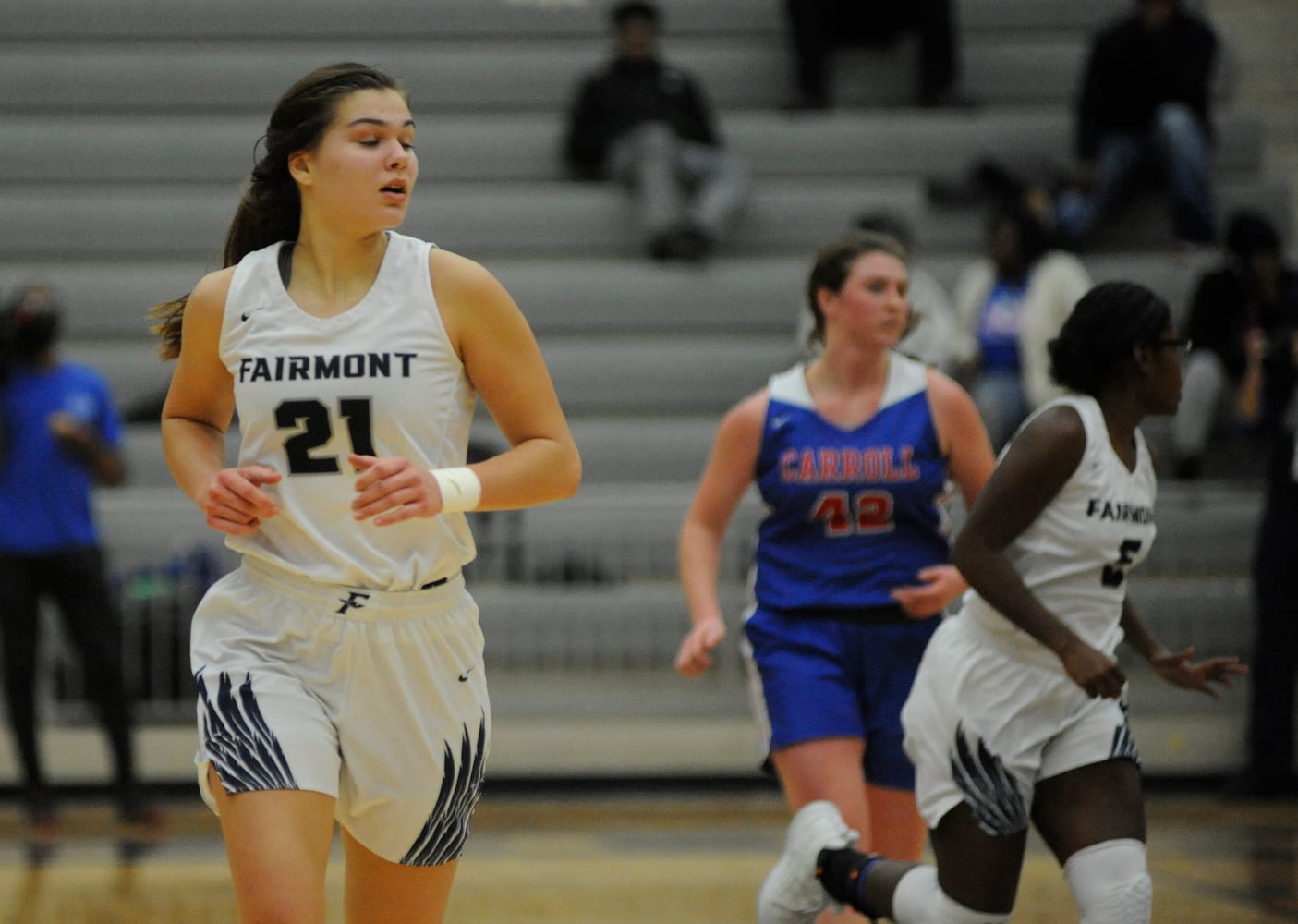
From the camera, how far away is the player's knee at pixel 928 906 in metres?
3.92

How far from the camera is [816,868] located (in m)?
4.37

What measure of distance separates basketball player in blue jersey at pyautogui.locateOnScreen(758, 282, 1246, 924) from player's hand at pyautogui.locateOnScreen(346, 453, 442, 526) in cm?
138

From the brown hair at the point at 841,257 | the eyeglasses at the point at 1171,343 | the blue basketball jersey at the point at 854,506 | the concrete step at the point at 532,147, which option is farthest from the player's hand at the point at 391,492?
the concrete step at the point at 532,147

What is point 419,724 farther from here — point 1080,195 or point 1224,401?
point 1080,195

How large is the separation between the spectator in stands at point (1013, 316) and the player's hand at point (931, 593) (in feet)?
17.6

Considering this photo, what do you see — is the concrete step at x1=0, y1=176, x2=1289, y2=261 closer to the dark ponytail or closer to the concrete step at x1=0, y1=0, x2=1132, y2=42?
the concrete step at x1=0, y1=0, x2=1132, y2=42

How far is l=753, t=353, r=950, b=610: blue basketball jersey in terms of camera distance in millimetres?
4625

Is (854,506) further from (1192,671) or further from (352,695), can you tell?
(352,695)

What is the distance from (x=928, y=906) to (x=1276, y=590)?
489cm

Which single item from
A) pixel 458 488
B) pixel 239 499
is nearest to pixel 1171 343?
pixel 458 488

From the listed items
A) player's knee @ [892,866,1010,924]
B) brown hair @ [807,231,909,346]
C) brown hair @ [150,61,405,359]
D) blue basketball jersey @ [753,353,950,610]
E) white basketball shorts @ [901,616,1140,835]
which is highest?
brown hair @ [150,61,405,359]

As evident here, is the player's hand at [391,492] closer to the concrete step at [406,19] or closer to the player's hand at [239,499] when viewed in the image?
the player's hand at [239,499]

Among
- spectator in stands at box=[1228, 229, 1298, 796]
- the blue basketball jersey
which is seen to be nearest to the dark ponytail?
the blue basketball jersey

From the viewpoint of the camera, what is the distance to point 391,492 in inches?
116
